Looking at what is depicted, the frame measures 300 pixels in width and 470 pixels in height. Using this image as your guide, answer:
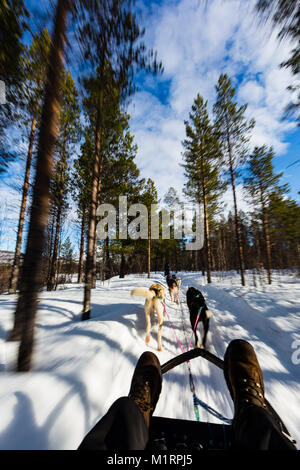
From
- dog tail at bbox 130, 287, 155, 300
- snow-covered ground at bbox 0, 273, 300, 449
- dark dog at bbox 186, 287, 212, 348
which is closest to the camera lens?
snow-covered ground at bbox 0, 273, 300, 449

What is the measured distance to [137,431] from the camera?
127cm

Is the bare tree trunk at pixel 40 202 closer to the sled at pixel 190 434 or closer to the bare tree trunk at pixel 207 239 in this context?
the sled at pixel 190 434

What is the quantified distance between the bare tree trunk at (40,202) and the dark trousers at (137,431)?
159 cm

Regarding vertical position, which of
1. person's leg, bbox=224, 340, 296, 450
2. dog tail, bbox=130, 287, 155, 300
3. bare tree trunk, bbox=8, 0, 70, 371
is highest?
bare tree trunk, bbox=8, 0, 70, 371

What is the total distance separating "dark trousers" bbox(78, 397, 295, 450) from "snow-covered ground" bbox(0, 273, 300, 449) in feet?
1.91

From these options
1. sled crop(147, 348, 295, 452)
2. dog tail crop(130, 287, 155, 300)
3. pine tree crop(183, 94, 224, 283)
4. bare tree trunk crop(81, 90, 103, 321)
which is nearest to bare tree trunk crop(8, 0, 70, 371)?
sled crop(147, 348, 295, 452)

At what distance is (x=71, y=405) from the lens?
1650 mm

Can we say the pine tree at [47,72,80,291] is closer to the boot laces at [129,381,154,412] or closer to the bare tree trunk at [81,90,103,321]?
the bare tree trunk at [81,90,103,321]

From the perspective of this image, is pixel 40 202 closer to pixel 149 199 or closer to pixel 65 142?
pixel 65 142

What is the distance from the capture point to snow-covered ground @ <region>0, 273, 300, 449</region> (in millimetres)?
1461

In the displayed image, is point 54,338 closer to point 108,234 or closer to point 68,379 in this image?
point 68,379
